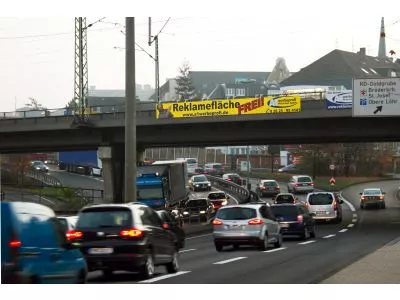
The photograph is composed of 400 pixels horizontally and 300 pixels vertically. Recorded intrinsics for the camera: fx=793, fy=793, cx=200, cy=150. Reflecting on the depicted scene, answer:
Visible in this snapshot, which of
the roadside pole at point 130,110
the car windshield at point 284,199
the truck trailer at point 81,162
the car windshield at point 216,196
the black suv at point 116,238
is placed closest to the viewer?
the black suv at point 116,238

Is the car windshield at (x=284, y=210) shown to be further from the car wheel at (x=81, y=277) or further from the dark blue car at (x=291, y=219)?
the car wheel at (x=81, y=277)

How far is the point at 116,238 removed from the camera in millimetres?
17078

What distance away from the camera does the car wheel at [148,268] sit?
17.2 meters

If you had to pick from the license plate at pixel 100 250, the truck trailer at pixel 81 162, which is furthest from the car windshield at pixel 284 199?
the license plate at pixel 100 250

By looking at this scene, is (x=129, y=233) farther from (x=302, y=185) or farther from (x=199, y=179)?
(x=199, y=179)

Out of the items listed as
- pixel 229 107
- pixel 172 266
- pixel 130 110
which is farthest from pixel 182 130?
pixel 172 266

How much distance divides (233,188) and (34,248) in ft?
245

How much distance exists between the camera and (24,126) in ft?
181

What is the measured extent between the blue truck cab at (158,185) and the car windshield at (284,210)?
13548 millimetres

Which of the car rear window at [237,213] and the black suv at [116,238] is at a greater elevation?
the black suv at [116,238]

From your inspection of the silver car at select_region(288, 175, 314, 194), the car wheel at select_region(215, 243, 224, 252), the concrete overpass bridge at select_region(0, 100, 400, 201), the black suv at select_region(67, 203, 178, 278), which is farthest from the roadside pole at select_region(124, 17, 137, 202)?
the silver car at select_region(288, 175, 314, 194)

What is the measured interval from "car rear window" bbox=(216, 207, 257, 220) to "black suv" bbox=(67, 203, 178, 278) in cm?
993

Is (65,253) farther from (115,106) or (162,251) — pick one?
(115,106)

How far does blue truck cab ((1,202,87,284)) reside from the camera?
10641 millimetres
